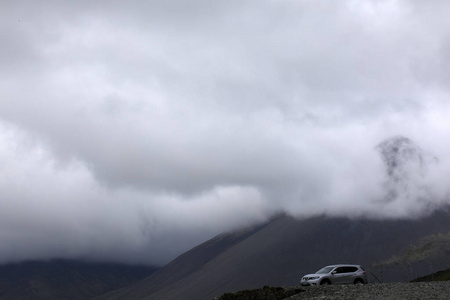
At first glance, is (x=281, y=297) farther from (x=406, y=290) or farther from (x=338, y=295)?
(x=406, y=290)

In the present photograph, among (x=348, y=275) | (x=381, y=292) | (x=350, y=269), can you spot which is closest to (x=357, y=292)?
(x=381, y=292)

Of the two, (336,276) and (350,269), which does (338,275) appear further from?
(350,269)

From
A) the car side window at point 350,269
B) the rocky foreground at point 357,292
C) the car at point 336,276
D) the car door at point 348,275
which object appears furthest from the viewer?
the car side window at point 350,269

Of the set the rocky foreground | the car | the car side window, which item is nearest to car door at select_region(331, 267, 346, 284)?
the car

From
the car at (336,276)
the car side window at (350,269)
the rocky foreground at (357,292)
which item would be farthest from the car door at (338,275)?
the rocky foreground at (357,292)

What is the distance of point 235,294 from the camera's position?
44.0m

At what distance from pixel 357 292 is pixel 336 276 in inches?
463

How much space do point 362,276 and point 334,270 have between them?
10.5ft

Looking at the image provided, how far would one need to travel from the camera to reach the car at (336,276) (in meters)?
47.8

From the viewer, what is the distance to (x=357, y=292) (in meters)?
36.9

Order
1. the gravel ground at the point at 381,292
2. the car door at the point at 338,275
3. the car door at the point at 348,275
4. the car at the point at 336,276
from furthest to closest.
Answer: the car door at the point at 348,275
the car door at the point at 338,275
the car at the point at 336,276
the gravel ground at the point at 381,292

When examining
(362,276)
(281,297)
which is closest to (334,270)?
(362,276)

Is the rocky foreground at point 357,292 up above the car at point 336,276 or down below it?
below

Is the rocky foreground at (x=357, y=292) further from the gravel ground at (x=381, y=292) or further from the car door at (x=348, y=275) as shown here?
the car door at (x=348, y=275)
